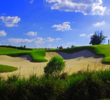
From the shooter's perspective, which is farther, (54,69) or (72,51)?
A: (72,51)

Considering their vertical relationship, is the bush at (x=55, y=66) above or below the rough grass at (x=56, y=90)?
above

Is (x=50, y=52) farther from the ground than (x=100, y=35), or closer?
closer

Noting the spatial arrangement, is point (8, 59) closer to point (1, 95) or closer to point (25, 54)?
point (25, 54)

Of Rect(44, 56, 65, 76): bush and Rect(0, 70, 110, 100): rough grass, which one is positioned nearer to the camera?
Rect(0, 70, 110, 100): rough grass

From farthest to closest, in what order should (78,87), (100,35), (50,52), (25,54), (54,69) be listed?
(100,35) → (50,52) → (25,54) → (54,69) → (78,87)

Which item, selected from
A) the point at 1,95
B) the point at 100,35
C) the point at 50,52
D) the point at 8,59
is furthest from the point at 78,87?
the point at 100,35

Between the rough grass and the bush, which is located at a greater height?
the bush

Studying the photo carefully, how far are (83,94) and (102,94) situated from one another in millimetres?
824

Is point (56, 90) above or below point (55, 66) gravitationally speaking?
below

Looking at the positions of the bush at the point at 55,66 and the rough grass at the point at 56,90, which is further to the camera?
the bush at the point at 55,66

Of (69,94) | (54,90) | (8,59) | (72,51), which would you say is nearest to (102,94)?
(69,94)

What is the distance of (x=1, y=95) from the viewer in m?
6.02

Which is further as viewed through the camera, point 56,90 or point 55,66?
point 55,66

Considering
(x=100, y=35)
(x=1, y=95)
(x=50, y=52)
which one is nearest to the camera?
(x=1, y=95)
